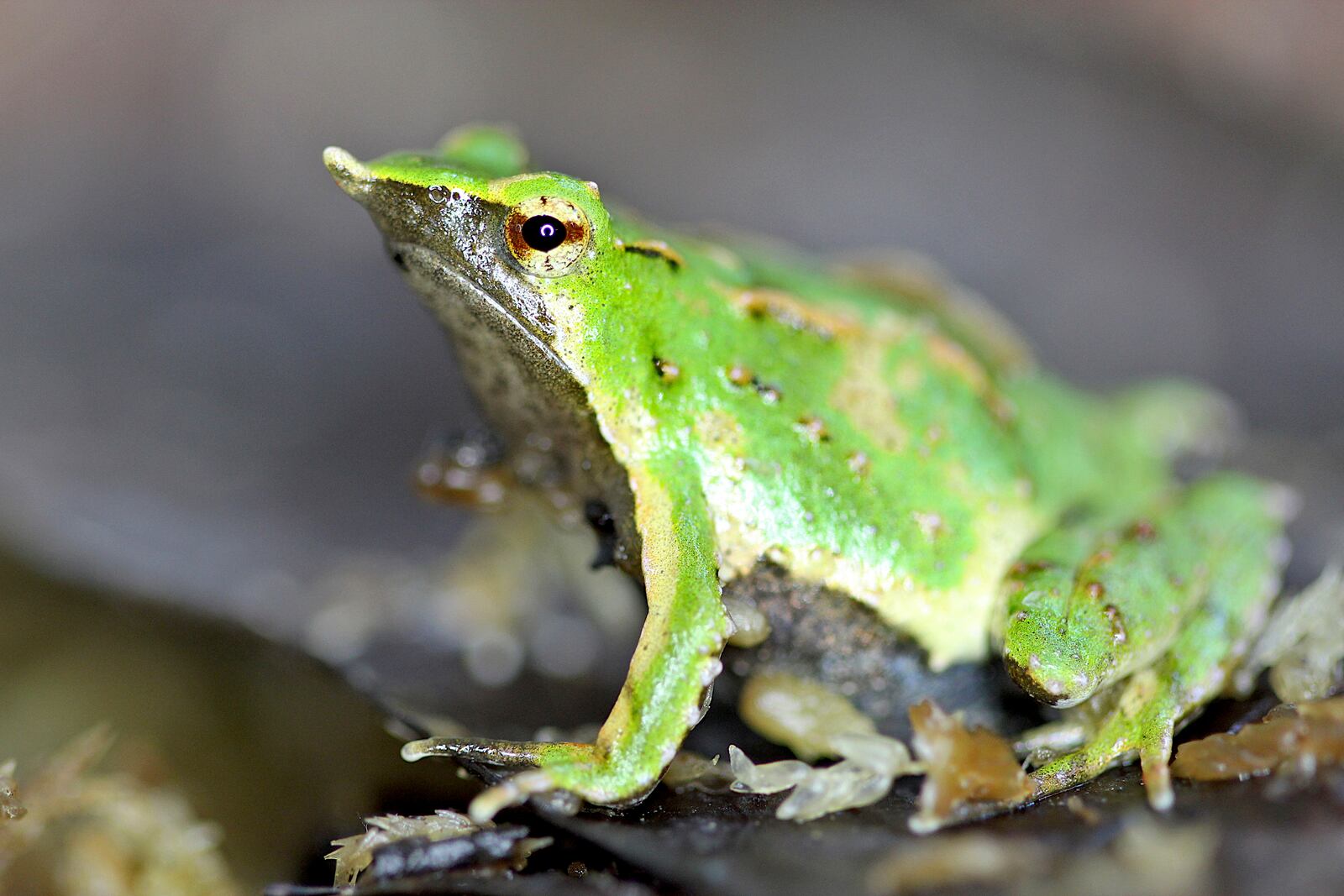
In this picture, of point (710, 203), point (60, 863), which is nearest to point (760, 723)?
point (60, 863)

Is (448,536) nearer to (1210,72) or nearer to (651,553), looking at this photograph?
(651,553)

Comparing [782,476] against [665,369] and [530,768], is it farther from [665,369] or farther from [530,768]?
[530,768]

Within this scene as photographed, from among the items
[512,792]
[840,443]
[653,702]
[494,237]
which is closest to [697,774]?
[653,702]

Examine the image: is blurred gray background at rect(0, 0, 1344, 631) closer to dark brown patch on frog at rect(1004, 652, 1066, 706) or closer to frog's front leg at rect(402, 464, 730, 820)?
frog's front leg at rect(402, 464, 730, 820)

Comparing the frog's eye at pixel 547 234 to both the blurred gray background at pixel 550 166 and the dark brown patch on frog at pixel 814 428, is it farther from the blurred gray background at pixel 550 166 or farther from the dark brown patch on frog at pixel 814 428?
the blurred gray background at pixel 550 166

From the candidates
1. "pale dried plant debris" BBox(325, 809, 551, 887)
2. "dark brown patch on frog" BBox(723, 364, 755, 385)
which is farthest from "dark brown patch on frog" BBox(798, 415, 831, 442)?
"pale dried plant debris" BBox(325, 809, 551, 887)

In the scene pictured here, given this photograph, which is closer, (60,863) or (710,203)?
(60,863)

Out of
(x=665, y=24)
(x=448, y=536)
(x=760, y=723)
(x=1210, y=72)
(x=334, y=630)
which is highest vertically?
(x=665, y=24)

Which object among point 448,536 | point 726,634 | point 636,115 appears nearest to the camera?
point 726,634
